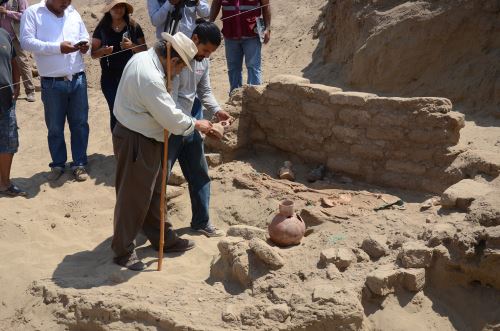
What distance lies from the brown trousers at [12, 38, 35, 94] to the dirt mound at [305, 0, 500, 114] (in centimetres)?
460

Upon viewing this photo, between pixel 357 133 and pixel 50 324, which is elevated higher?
pixel 357 133

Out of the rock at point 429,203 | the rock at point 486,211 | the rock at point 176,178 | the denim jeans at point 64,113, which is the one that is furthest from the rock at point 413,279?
the denim jeans at point 64,113

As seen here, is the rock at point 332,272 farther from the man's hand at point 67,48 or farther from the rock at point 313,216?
the man's hand at point 67,48

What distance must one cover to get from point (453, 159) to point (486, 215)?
127cm

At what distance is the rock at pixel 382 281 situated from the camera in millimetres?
4336

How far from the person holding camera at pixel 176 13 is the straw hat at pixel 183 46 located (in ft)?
8.43

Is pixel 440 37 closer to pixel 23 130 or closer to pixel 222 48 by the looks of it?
pixel 222 48

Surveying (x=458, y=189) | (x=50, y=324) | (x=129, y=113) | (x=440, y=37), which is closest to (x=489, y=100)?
(x=440, y=37)

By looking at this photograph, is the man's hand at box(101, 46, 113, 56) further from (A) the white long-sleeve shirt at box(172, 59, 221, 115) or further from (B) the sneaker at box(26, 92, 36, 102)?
(B) the sneaker at box(26, 92, 36, 102)

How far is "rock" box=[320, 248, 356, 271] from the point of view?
15.0 ft

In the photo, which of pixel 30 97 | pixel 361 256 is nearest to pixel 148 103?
pixel 361 256

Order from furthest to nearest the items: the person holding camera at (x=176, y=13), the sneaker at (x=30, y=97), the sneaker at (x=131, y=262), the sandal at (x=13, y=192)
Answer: the sneaker at (x=30, y=97) → the person holding camera at (x=176, y=13) → the sandal at (x=13, y=192) → the sneaker at (x=131, y=262)

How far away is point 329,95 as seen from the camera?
21.3 ft

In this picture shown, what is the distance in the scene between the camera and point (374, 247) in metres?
4.71
